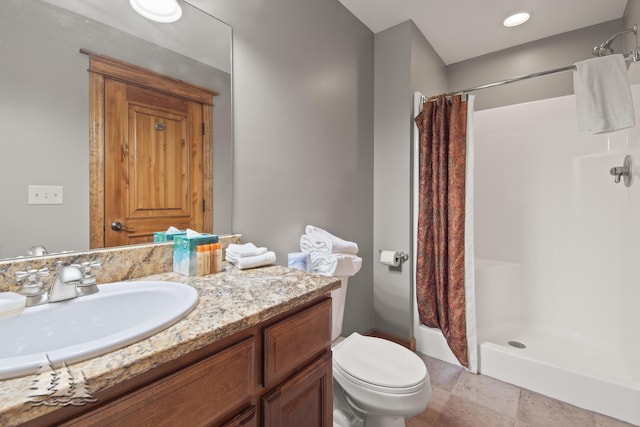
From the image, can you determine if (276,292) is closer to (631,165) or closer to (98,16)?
(98,16)

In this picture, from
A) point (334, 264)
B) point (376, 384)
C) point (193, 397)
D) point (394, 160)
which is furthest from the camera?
point (394, 160)

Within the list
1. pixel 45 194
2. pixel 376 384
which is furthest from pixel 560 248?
pixel 45 194

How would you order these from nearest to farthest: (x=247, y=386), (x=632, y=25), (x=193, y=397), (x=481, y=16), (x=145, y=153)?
1. (x=193, y=397)
2. (x=247, y=386)
3. (x=145, y=153)
4. (x=632, y=25)
5. (x=481, y=16)

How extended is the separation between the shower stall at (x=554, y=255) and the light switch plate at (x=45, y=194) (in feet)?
7.29

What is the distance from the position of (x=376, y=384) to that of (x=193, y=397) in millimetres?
799

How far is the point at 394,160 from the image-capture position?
223cm

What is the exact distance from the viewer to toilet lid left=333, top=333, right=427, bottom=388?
1157 mm

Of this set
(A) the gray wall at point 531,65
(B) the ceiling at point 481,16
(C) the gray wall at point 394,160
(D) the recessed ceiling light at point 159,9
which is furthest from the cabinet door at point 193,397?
(A) the gray wall at point 531,65

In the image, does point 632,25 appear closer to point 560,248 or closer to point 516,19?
point 516,19

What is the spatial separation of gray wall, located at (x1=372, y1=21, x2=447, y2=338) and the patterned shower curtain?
11 cm

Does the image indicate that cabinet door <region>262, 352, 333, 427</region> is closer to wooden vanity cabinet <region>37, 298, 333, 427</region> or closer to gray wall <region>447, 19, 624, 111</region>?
wooden vanity cabinet <region>37, 298, 333, 427</region>

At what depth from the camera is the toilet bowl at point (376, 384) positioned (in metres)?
1.11

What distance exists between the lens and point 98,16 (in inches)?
37.1

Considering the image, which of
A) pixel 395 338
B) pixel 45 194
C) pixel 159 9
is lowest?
→ pixel 395 338
